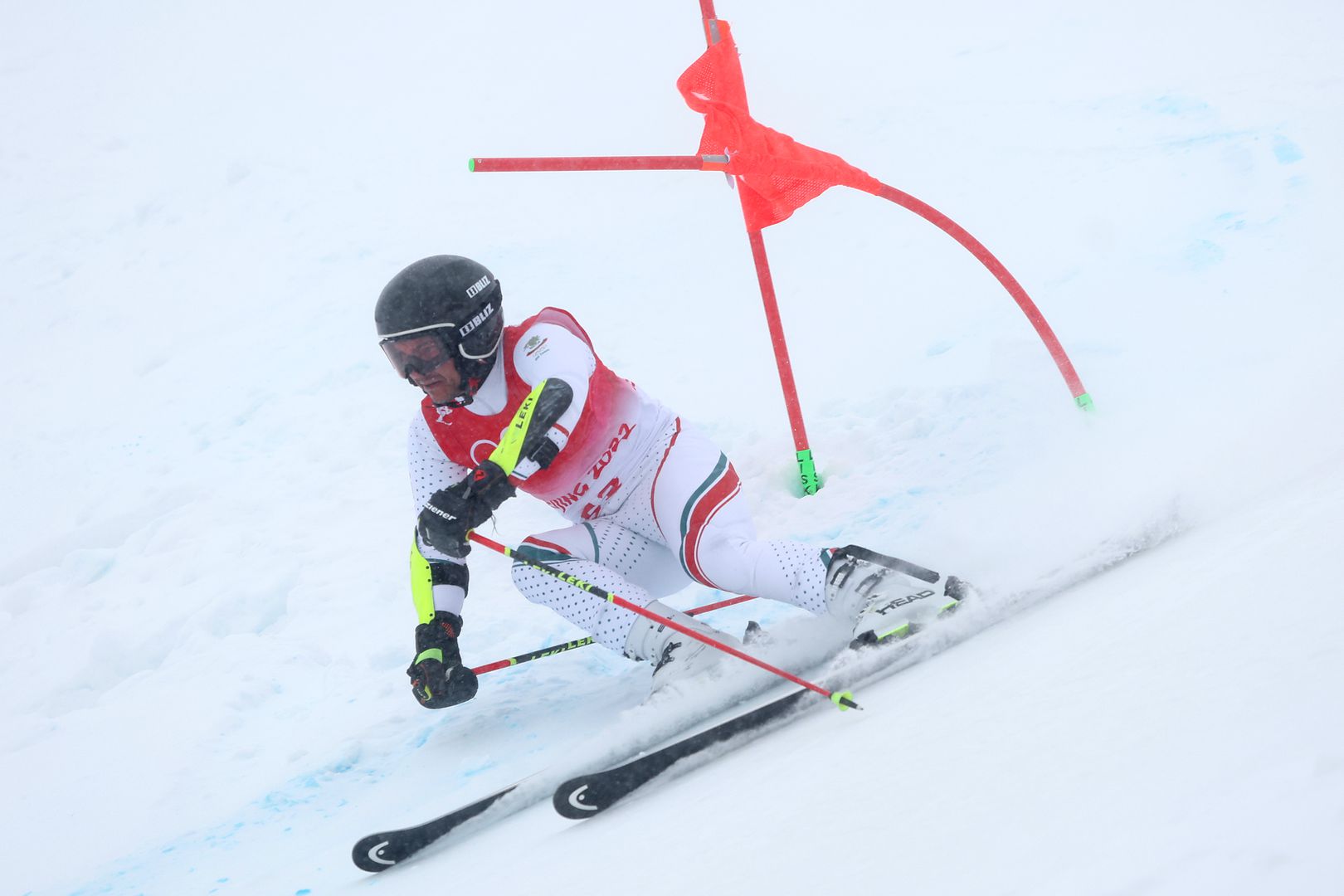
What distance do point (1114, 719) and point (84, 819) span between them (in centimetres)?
332

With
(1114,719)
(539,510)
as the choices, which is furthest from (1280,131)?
(1114,719)

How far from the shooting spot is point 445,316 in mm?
3086

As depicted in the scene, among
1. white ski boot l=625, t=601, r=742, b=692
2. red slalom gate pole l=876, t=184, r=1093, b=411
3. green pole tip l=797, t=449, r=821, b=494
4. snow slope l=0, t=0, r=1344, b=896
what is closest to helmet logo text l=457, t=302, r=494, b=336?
white ski boot l=625, t=601, r=742, b=692

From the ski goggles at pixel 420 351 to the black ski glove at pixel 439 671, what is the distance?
2.56 feet

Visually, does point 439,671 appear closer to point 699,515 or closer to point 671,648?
point 671,648

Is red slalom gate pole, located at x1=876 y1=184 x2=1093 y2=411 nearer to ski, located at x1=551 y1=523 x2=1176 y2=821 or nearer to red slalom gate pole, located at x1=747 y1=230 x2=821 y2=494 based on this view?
red slalom gate pole, located at x1=747 y1=230 x2=821 y2=494

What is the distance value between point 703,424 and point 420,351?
2710 mm

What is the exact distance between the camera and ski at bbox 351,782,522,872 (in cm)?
263

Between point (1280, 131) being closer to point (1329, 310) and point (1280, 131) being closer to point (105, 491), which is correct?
point (1329, 310)

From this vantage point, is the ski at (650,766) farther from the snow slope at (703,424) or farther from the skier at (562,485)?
the skier at (562,485)

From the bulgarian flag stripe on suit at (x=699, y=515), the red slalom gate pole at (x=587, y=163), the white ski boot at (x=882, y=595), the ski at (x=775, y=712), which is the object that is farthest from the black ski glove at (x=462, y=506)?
the red slalom gate pole at (x=587, y=163)

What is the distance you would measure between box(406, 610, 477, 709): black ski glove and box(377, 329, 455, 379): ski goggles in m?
0.78

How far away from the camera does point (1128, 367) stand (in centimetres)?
476

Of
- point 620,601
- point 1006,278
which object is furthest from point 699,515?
point 1006,278
